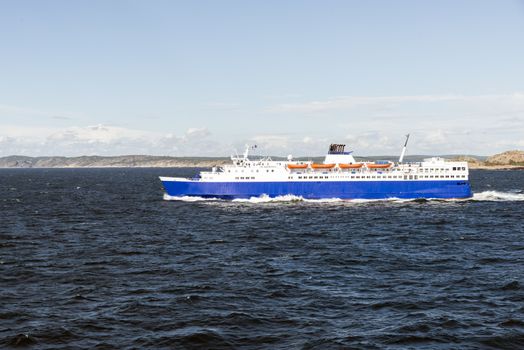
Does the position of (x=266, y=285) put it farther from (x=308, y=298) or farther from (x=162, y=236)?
(x=162, y=236)

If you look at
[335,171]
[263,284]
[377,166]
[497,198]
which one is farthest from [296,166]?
[263,284]

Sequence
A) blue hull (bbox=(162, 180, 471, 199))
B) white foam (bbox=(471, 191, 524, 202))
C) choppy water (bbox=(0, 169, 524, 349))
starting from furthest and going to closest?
white foam (bbox=(471, 191, 524, 202))
blue hull (bbox=(162, 180, 471, 199))
choppy water (bbox=(0, 169, 524, 349))

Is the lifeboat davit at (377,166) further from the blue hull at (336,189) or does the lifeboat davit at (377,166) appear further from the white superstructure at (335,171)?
the blue hull at (336,189)

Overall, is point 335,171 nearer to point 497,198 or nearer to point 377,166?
point 377,166

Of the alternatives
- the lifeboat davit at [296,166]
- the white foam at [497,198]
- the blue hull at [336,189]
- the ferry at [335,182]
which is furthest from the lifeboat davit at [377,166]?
the white foam at [497,198]

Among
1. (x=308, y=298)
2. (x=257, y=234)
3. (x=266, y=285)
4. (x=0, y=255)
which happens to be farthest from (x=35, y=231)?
(x=308, y=298)

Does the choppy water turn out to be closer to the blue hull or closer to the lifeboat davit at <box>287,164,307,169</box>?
the blue hull

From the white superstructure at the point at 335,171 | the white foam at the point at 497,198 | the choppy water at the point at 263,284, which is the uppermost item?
the white superstructure at the point at 335,171

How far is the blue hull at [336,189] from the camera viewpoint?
7506 centimetres

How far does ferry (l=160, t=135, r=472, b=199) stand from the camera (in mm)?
75125

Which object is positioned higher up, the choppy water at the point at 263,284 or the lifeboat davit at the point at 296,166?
the lifeboat davit at the point at 296,166

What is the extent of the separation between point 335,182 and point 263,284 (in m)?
50.7

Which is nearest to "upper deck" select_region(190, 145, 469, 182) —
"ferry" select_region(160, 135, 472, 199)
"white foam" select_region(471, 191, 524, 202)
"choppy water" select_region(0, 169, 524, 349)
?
"ferry" select_region(160, 135, 472, 199)

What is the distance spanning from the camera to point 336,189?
247 feet
